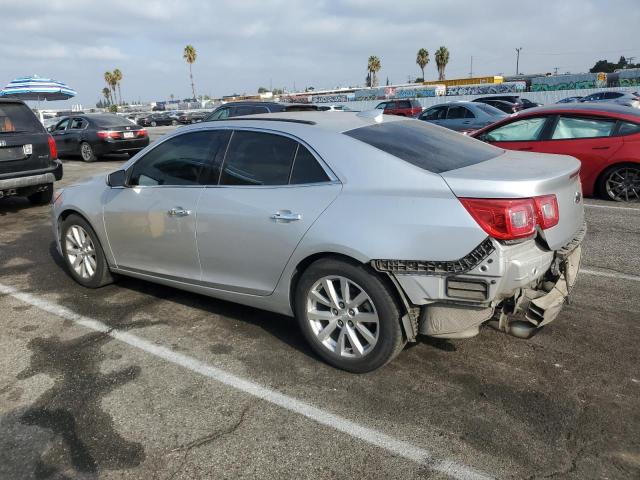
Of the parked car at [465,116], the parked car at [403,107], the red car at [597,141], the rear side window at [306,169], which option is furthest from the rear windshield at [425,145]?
the parked car at [403,107]

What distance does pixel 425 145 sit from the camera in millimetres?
3695

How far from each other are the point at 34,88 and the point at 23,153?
13.7 m

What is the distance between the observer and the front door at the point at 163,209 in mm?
4121

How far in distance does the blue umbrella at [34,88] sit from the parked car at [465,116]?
14213mm

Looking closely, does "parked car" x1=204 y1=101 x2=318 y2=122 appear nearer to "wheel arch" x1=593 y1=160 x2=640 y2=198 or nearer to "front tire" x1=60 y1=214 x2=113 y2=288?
"wheel arch" x1=593 y1=160 x2=640 y2=198

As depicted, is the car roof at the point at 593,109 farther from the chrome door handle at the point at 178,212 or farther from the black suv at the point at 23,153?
the black suv at the point at 23,153

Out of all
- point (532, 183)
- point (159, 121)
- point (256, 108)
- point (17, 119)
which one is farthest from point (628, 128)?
point (159, 121)

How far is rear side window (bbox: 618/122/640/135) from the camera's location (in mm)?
7914

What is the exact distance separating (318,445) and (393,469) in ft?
1.36

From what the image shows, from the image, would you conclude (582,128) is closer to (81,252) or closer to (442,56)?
(81,252)

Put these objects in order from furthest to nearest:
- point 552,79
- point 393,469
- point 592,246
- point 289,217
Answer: point 552,79, point 592,246, point 289,217, point 393,469

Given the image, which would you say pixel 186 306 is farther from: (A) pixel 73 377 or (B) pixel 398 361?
(B) pixel 398 361

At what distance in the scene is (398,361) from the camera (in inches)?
141

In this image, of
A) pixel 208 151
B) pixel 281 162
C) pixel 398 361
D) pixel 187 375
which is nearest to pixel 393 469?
pixel 398 361
